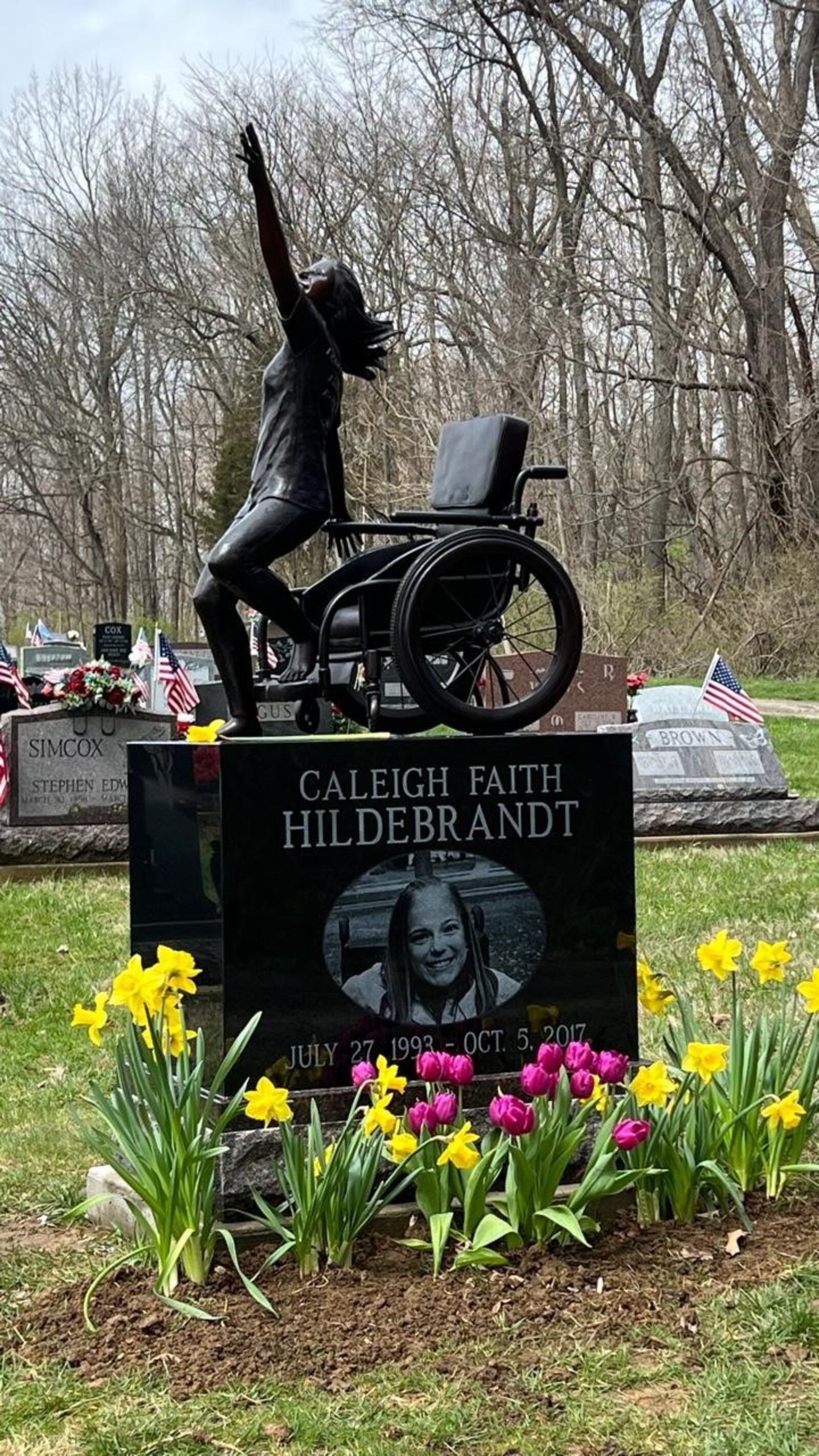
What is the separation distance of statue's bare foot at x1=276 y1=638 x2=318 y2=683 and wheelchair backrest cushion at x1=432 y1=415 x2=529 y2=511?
69cm

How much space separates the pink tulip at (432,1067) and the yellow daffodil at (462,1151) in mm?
150

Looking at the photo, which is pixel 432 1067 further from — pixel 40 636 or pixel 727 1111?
pixel 40 636

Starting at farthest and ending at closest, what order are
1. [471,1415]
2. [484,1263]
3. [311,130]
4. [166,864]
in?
[311,130]
[166,864]
[484,1263]
[471,1415]

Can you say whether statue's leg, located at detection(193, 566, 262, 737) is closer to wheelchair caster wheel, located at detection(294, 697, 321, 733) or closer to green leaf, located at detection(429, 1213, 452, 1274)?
wheelchair caster wheel, located at detection(294, 697, 321, 733)

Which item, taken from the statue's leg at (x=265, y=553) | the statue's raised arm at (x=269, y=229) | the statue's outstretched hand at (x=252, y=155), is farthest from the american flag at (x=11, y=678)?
the statue's outstretched hand at (x=252, y=155)

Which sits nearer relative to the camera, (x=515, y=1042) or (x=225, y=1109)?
(x=225, y=1109)

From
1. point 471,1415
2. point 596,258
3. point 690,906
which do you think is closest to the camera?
point 471,1415

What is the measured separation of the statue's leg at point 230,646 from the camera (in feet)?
15.5

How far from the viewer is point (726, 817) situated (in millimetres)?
11078

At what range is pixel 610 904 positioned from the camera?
4.51 m

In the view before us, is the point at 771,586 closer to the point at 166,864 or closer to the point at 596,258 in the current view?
the point at 596,258

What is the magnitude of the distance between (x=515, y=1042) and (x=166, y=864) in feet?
3.82

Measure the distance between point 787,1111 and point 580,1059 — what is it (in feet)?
1.81

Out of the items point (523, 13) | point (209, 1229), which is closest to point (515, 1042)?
point (209, 1229)
